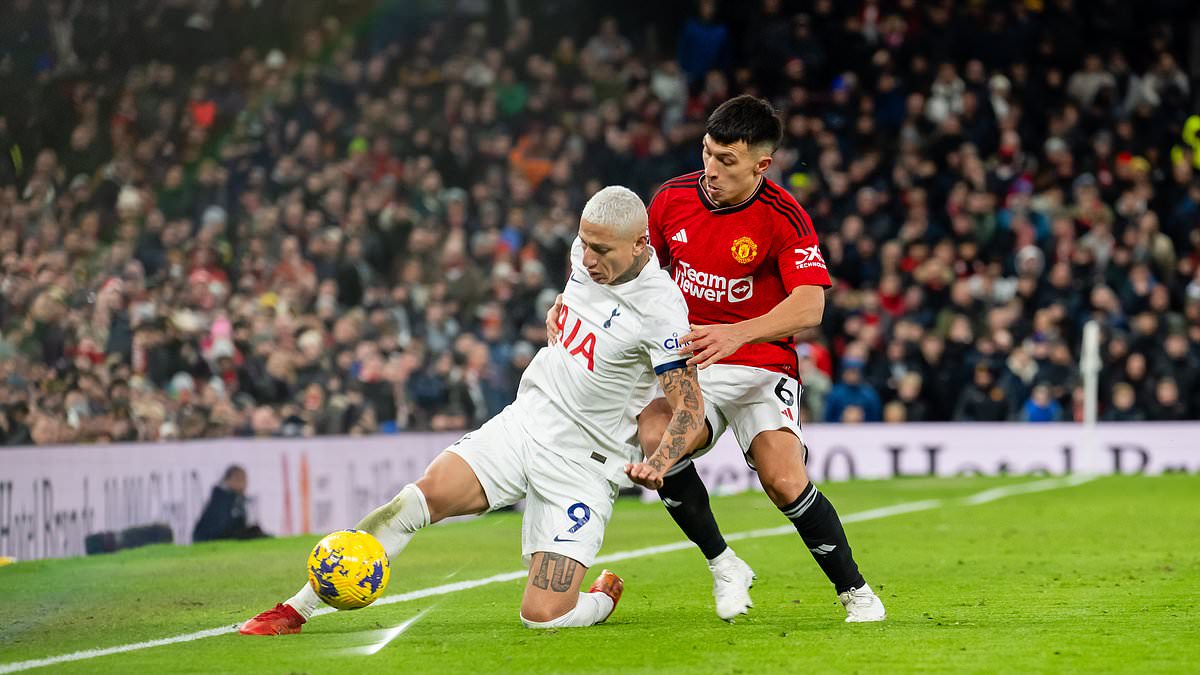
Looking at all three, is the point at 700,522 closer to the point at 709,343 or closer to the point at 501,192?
the point at 709,343

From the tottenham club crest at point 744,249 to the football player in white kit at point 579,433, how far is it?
0.52 m

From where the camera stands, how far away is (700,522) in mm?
8367

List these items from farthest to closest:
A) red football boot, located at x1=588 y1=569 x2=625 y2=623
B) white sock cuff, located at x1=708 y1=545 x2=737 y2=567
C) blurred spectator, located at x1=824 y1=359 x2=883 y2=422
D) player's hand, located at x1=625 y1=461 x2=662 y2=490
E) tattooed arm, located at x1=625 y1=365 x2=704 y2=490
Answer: blurred spectator, located at x1=824 y1=359 x2=883 y2=422, white sock cuff, located at x1=708 y1=545 x2=737 y2=567, red football boot, located at x1=588 y1=569 x2=625 y2=623, tattooed arm, located at x1=625 y1=365 x2=704 y2=490, player's hand, located at x1=625 y1=461 x2=662 y2=490

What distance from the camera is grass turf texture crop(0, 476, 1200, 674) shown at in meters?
6.67

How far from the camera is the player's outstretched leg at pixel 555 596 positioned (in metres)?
7.69

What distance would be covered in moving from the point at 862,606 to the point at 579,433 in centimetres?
152

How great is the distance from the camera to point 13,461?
1262 centimetres

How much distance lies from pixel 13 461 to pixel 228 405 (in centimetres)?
344

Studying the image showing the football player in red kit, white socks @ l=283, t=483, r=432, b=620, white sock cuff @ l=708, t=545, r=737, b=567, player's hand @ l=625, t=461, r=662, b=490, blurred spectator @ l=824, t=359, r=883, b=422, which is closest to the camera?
player's hand @ l=625, t=461, r=662, b=490

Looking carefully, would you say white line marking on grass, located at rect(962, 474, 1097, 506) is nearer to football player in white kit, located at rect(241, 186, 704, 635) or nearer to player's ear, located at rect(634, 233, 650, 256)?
football player in white kit, located at rect(241, 186, 704, 635)

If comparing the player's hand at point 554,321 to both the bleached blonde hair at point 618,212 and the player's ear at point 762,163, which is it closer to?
the bleached blonde hair at point 618,212

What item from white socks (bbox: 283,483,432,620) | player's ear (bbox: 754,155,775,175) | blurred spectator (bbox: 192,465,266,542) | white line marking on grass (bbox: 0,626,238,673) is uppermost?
player's ear (bbox: 754,155,775,175)

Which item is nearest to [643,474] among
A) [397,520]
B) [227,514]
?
[397,520]

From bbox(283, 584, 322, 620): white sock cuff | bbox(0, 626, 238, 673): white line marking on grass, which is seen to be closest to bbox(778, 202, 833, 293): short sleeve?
bbox(283, 584, 322, 620): white sock cuff
